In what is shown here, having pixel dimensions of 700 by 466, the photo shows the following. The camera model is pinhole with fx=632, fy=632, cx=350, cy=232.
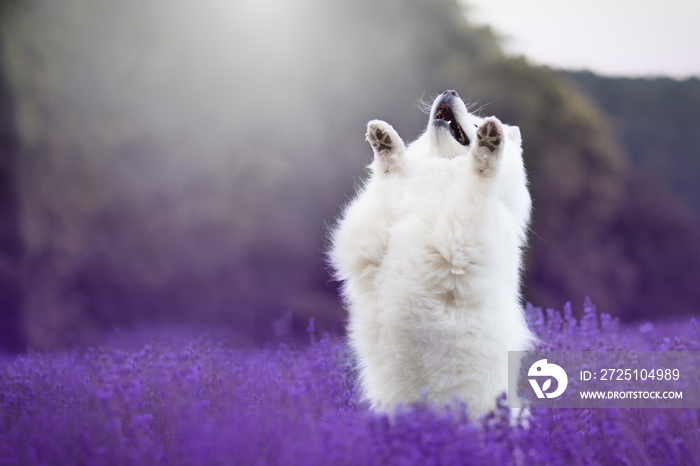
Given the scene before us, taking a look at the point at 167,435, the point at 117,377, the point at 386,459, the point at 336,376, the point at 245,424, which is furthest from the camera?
the point at 336,376

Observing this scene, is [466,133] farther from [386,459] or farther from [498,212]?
[386,459]

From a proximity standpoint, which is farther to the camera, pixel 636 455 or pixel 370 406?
pixel 370 406

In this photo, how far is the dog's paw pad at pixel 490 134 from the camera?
2691 mm

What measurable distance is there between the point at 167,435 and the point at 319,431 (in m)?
0.81

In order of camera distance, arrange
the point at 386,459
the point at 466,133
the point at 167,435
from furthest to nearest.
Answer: the point at 466,133
the point at 167,435
the point at 386,459

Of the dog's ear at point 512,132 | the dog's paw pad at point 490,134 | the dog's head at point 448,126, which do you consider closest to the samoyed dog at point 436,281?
the dog's paw pad at point 490,134

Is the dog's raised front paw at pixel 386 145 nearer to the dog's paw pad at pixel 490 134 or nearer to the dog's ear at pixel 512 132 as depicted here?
the dog's paw pad at pixel 490 134

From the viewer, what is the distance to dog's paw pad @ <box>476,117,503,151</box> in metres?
2.69

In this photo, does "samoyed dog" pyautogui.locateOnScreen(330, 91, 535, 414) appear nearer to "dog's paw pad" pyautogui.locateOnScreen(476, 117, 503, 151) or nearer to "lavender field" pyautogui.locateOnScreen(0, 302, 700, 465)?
"dog's paw pad" pyautogui.locateOnScreen(476, 117, 503, 151)

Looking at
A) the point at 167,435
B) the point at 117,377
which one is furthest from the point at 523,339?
the point at 117,377

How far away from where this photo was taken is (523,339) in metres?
2.99

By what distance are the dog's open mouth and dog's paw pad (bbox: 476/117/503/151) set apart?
0.51 m

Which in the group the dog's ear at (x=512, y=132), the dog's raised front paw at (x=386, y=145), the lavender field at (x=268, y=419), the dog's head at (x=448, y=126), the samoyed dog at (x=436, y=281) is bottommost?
the lavender field at (x=268, y=419)

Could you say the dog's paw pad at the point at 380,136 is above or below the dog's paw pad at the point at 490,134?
above
